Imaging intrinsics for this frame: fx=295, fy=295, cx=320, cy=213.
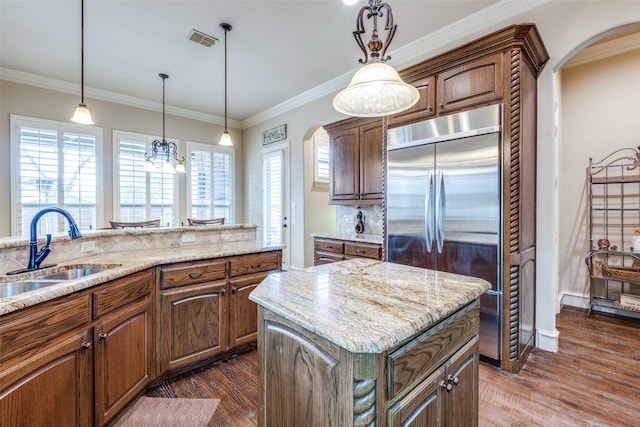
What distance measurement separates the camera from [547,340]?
101 inches

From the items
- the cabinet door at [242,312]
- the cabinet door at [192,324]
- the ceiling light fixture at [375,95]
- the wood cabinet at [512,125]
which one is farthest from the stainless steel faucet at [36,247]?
the wood cabinet at [512,125]

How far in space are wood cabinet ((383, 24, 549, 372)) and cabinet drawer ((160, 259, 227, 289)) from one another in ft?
7.06

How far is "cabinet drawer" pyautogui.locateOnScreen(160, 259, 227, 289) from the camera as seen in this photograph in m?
2.08

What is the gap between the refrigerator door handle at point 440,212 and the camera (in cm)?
250

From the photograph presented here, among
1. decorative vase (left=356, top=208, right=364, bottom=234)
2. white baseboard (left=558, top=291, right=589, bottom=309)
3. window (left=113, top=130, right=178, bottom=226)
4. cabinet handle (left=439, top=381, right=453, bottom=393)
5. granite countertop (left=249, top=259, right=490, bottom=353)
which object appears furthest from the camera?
window (left=113, top=130, right=178, bottom=226)

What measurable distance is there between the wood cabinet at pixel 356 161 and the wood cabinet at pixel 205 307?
1704 mm

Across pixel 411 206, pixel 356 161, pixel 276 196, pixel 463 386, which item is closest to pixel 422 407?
pixel 463 386

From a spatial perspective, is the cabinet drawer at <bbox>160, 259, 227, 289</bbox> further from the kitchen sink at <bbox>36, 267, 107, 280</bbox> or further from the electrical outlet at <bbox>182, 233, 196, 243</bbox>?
the electrical outlet at <bbox>182, 233, 196, 243</bbox>

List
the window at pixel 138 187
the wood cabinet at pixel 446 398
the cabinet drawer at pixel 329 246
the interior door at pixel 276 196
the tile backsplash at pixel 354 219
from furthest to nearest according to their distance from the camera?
1. the interior door at pixel 276 196
2. the window at pixel 138 187
3. the tile backsplash at pixel 354 219
4. the cabinet drawer at pixel 329 246
5. the wood cabinet at pixel 446 398

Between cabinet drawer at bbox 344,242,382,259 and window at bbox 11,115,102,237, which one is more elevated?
window at bbox 11,115,102,237

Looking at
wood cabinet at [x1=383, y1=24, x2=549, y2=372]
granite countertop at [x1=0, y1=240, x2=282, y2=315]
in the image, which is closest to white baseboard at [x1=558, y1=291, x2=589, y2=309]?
wood cabinet at [x1=383, y1=24, x2=549, y2=372]

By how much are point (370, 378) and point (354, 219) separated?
356cm

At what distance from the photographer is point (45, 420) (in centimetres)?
129

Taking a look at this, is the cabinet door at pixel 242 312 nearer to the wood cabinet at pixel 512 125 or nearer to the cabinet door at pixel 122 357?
the cabinet door at pixel 122 357
